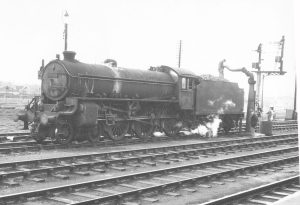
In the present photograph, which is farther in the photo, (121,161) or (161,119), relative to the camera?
(161,119)

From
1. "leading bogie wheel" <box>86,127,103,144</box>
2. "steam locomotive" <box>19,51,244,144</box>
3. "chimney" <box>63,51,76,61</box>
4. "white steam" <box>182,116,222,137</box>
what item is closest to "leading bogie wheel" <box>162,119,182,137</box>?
"steam locomotive" <box>19,51,244,144</box>

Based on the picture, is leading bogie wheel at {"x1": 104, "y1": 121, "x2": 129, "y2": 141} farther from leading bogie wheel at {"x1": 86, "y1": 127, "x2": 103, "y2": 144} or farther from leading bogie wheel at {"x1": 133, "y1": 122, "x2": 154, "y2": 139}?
leading bogie wheel at {"x1": 133, "y1": 122, "x2": 154, "y2": 139}

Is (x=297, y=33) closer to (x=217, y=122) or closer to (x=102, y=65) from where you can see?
(x=102, y=65)

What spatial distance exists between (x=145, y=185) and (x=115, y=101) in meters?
6.75

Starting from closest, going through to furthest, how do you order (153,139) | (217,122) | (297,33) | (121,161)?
(297,33), (121,161), (153,139), (217,122)

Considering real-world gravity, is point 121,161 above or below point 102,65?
below

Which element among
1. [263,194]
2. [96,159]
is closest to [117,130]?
[96,159]

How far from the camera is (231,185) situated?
25.0 ft

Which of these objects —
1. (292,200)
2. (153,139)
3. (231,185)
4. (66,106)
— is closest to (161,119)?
(153,139)

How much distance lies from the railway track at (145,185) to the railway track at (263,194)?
37.5 inches

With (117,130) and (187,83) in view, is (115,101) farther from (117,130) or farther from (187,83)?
(187,83)

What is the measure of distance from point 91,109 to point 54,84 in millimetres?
1617

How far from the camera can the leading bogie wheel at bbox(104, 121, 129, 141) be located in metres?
13.4

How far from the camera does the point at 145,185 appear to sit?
23.9 ft
